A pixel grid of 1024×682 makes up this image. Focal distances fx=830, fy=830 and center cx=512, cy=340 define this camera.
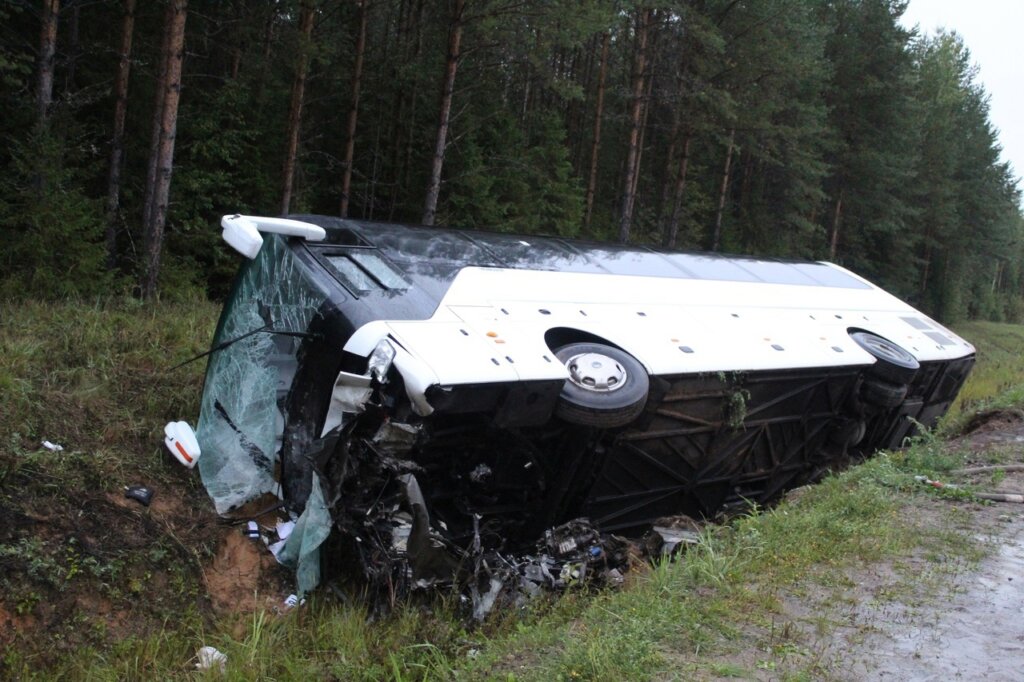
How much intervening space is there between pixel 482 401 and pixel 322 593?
1520mm

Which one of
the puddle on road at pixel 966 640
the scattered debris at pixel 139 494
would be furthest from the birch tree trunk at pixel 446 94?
the puddle on road at pixel 966 640

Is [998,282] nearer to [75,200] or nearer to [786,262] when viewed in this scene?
[786,262]

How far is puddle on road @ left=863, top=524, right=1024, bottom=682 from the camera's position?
3.20 metres

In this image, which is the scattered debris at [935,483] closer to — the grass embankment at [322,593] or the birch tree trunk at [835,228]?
the grass embankment at [322,593]

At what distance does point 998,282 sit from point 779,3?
5536 cm

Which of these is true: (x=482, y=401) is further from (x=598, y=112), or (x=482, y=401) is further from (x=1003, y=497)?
(x=598, y=112)

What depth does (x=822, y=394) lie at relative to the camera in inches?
276

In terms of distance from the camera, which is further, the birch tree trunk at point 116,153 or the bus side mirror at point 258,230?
the birch tree trunk at point 116,153

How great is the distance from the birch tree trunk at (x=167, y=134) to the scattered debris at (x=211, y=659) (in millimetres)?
5677

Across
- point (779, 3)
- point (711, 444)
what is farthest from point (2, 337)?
point (779, 3)

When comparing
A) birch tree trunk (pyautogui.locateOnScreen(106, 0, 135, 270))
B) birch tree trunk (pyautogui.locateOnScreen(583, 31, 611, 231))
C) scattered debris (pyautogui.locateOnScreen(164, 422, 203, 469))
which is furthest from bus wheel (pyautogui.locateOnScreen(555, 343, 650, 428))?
birch tree trunk (pyautogui.locateOnScreen(583, 31, 611, 231))

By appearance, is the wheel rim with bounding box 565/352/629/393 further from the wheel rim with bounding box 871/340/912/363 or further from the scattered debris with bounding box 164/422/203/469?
the wheel rim with bounding box 871/340/912/363

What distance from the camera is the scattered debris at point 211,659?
13.4 feet

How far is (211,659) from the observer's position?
4.28 m
